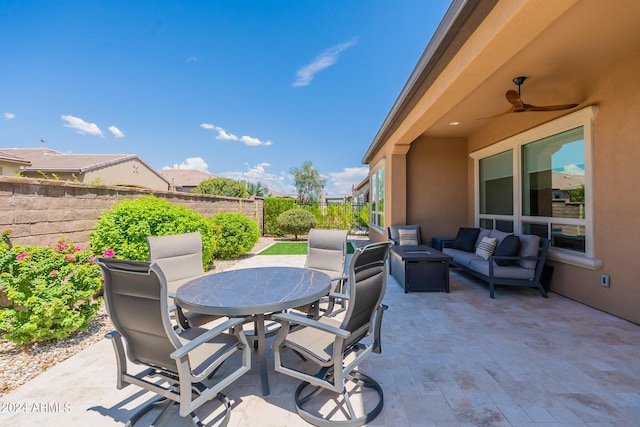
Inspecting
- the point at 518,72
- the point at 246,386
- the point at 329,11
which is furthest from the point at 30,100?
the point at 518,72

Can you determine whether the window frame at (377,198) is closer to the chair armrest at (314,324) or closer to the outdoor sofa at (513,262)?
the outdoor sofa at (513,262)

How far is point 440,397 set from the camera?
207cm

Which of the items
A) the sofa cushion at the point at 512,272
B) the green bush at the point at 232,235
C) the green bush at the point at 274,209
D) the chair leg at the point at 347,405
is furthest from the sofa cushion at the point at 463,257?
the green bush at the point at 274,209

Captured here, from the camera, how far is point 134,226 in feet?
14.1

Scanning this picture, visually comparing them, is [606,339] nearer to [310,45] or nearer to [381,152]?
[381,152]

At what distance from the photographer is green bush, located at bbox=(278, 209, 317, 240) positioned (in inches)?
444

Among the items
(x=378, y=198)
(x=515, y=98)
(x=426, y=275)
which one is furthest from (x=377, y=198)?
(x=515, y=98)

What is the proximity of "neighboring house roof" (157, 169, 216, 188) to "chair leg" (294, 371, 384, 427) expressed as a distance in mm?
25347

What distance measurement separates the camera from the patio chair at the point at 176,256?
307 cm

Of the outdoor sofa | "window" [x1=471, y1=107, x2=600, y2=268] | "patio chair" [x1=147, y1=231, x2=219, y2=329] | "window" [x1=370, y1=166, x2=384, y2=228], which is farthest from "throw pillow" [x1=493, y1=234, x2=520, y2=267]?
"patio chair" [x1=147, y1=231, x2=219, y2=329]

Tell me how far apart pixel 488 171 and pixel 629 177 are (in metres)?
3.36

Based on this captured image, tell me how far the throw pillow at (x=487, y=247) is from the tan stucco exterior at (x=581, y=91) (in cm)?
85

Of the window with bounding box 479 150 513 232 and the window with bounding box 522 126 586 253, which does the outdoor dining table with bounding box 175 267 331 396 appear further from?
the window with bounding box 479 150 513 232

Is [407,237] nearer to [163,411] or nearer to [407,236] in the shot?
[407,236]
